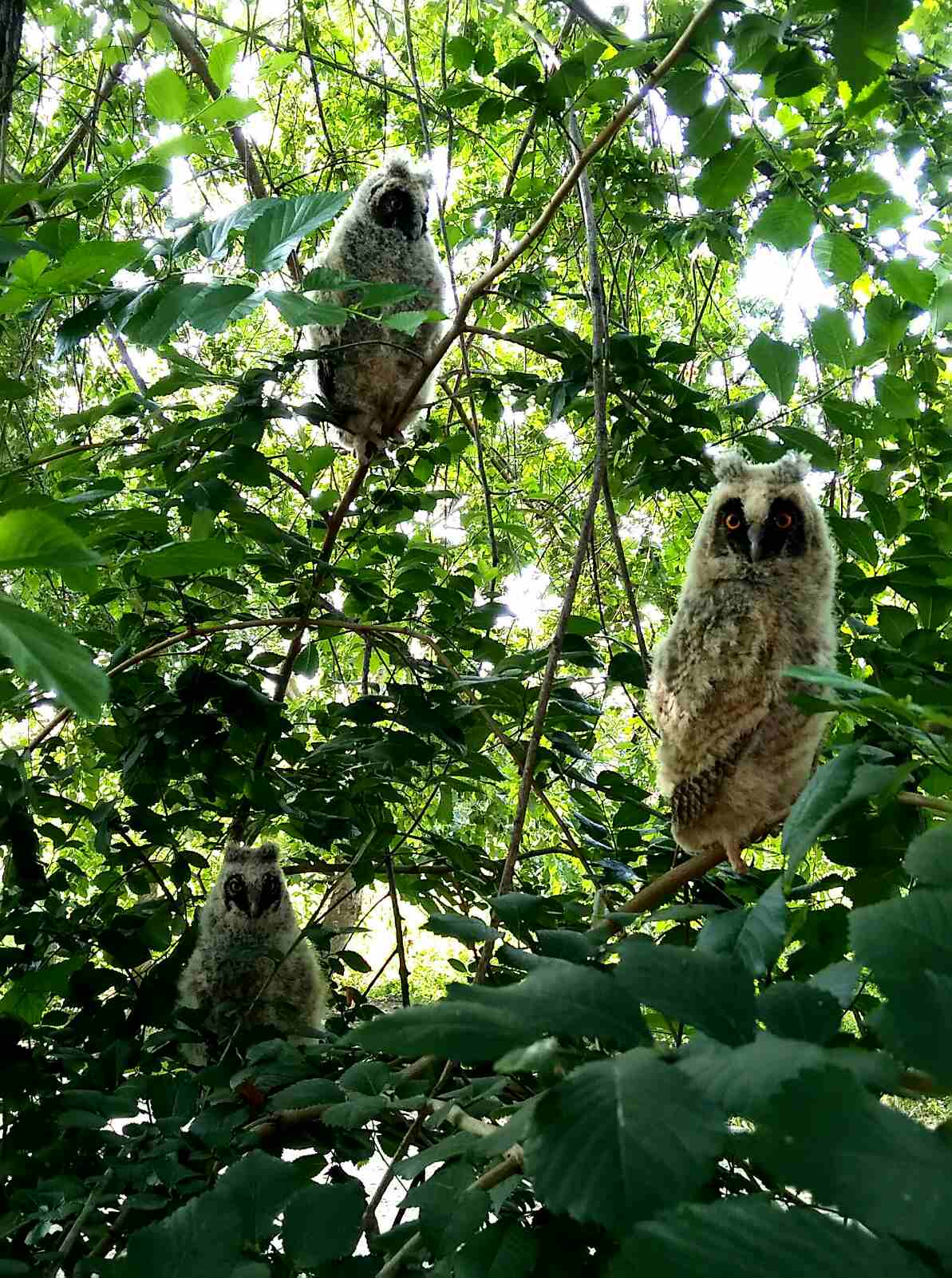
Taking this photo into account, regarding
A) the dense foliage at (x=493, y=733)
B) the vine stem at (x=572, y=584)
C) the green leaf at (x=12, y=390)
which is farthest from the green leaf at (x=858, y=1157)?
the green leaf at (x=12, y=390)

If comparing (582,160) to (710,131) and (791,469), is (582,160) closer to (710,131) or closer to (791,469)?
(710,131)

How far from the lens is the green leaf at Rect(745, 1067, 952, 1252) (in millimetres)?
232

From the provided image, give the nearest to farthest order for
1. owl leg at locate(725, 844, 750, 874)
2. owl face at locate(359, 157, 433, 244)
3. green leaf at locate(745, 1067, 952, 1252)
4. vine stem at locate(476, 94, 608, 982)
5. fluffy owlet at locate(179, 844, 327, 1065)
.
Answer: green leaf at locate(745, 1067, 952, 1252) → vine stem at locate(476, 94, 608, 982) → owl leg at locate(725, 844, 750, 874) → fluffy owlet at locate(179, 844, 327, 1065) → owl face at locate(359, 157, 433, 244)

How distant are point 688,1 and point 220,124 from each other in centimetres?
123

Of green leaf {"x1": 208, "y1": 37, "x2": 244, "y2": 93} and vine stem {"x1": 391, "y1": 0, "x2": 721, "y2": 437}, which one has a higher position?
vine stem {"x1": 391, "y1": 0, "x2": 721, "y2": 437}

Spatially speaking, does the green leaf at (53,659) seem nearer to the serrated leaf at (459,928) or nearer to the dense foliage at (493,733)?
the dense foliage at (493,733)

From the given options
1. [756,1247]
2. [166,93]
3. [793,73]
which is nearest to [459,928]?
[756,1247]

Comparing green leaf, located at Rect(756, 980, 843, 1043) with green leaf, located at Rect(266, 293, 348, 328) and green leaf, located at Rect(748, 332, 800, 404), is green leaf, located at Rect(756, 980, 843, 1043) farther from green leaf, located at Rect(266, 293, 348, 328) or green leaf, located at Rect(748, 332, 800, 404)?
green leaf, located at Rect(748, 332, 800, 404)

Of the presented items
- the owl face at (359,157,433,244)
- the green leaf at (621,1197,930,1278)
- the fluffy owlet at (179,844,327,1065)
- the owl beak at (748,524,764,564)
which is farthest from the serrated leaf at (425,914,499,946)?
the owl face at (359,157,433,244)

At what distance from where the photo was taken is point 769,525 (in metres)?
1.74

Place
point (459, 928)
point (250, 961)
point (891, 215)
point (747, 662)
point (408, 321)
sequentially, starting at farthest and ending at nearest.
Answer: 1. point (250, 961)
2. point (747, 662)
3. point (891, 215)
4. point (408, 321)
5. point (459, 928)

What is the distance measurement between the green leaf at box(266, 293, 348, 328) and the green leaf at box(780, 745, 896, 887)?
49 cm

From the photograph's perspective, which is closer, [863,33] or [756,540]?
[863,33]

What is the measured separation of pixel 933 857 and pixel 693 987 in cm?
13
